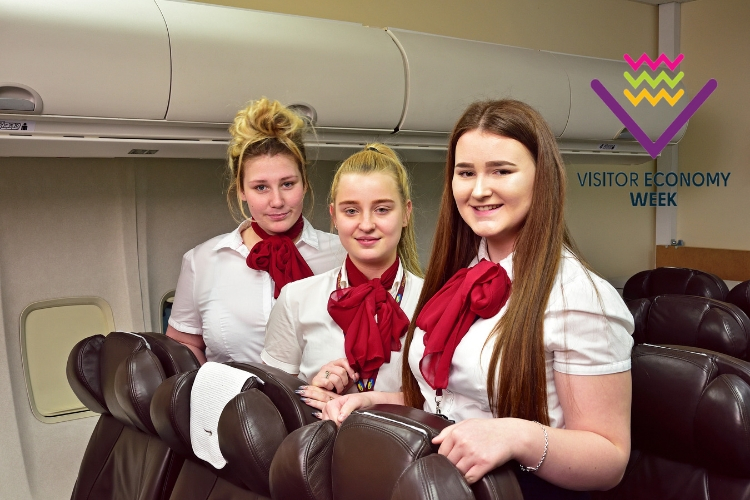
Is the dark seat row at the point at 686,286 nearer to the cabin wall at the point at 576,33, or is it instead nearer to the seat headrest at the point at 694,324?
the cabin wall at the point at 576,33

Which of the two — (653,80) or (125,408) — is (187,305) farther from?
(653,80)

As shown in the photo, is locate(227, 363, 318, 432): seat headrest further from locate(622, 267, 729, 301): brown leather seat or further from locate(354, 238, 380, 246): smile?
locate(622, 267, 729, 301): brown leather seat

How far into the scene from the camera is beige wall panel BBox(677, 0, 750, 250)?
6094mm

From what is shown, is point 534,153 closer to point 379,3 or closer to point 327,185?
point 327,185

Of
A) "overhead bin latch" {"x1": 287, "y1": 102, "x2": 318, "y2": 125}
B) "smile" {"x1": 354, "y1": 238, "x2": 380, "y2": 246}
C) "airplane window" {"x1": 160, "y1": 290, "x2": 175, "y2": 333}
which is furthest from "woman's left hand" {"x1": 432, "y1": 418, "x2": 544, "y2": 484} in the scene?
"airplane window" {"x1": 160, "y1": 290, "x2": 175, "y2": 333}

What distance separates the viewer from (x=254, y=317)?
2.82 metres

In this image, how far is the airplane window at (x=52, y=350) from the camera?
3.48 meters

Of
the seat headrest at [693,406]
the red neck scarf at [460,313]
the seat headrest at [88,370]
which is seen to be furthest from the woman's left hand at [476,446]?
the seat headrest at [88,370]

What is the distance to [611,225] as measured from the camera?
6371mm

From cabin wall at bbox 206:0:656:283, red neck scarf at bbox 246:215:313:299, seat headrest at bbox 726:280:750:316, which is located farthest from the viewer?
cabin wall at bbox 206:0:656:283

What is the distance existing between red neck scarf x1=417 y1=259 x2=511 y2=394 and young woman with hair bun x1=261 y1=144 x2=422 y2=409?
0.40 meters

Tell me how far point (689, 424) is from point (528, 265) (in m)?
0.56

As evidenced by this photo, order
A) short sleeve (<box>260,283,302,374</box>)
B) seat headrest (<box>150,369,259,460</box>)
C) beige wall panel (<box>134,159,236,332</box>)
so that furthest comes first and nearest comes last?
beige wall panel (<box>134,159,236,332</box>)
short sleeve (<box>260,283,302,374</box>)
seat headrest (<box>150,369,259,460</box>)

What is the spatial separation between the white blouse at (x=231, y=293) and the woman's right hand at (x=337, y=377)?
2.36 ft
